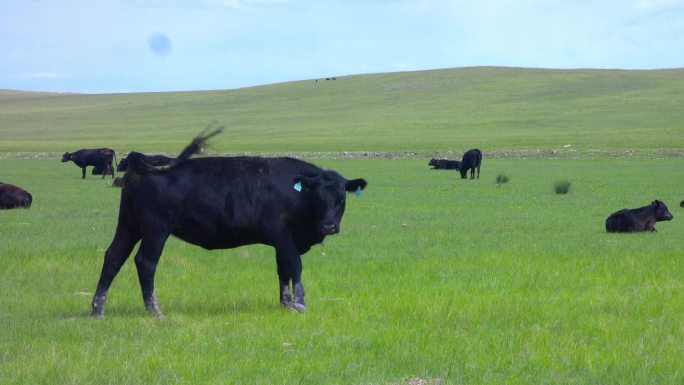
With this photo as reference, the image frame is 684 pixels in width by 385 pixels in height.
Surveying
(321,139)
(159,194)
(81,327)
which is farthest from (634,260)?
(321,139)

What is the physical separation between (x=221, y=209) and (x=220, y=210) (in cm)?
2

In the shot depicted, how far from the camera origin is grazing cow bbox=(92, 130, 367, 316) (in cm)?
1073

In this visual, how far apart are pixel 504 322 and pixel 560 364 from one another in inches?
77.2

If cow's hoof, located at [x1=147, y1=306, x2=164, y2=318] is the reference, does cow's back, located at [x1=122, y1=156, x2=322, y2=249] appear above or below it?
above

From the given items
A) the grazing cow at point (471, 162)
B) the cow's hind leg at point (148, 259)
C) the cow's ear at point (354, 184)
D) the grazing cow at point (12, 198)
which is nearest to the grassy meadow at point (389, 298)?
the cow's hind leg at point (148, 259)

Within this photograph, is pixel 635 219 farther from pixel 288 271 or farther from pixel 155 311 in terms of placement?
pixel 155 311

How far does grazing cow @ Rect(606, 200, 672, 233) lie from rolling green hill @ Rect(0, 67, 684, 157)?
45586 mm

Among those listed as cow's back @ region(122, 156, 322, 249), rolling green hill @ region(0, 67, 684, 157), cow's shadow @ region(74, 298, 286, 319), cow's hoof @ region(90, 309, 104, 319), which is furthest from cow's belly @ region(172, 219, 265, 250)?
rolling green hill @ region(0, 67, 684, 157)

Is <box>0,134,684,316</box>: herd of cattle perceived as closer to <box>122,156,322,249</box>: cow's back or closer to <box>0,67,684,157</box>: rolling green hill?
<box>122,156,322,249</box>: cow's back

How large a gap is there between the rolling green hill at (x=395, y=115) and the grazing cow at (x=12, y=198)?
4102 cm

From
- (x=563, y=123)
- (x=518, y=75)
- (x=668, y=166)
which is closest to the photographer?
(x=668, y=166)

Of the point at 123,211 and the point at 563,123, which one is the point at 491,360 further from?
the point at 563,123

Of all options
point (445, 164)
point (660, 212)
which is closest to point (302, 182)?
point (660, 212)

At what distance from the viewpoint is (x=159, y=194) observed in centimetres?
1075
